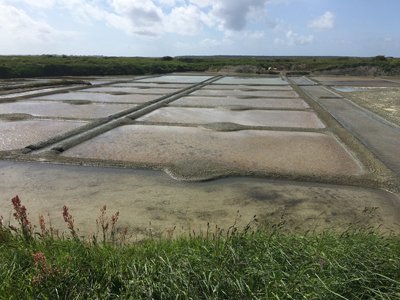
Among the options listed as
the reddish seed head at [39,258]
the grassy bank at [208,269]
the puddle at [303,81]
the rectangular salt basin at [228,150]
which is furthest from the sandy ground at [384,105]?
the reddish seed head at [39,258]

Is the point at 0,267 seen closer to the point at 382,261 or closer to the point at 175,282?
the point at 175,282

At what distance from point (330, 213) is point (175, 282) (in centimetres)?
218

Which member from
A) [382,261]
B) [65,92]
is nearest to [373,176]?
[382,261]

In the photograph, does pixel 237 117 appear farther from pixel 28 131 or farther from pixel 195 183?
pixel 195 183

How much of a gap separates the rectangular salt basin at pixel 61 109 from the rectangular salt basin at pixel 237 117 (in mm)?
1226

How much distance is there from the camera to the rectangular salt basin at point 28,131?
253 inches

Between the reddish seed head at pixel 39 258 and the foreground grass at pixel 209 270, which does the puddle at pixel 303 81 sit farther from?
the reddish seed head at pixel 39 258

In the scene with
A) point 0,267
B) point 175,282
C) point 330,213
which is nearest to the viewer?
point 175,282

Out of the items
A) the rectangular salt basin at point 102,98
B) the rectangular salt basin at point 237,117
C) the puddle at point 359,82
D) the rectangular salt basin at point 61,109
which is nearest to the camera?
the rectangular salt basin at point 237,117

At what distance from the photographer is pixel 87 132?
7.28 meters

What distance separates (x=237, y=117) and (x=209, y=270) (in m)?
7.24

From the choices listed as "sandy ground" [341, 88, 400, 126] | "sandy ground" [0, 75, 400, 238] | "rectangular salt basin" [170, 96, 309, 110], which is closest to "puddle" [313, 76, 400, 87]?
"sandy ground" [341, 88, 400, 126]

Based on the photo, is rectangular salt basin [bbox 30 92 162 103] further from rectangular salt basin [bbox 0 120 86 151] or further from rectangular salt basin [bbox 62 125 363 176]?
rectangular salt basin [bbox 62 125 363 176]

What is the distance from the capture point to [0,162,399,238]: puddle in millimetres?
3537
